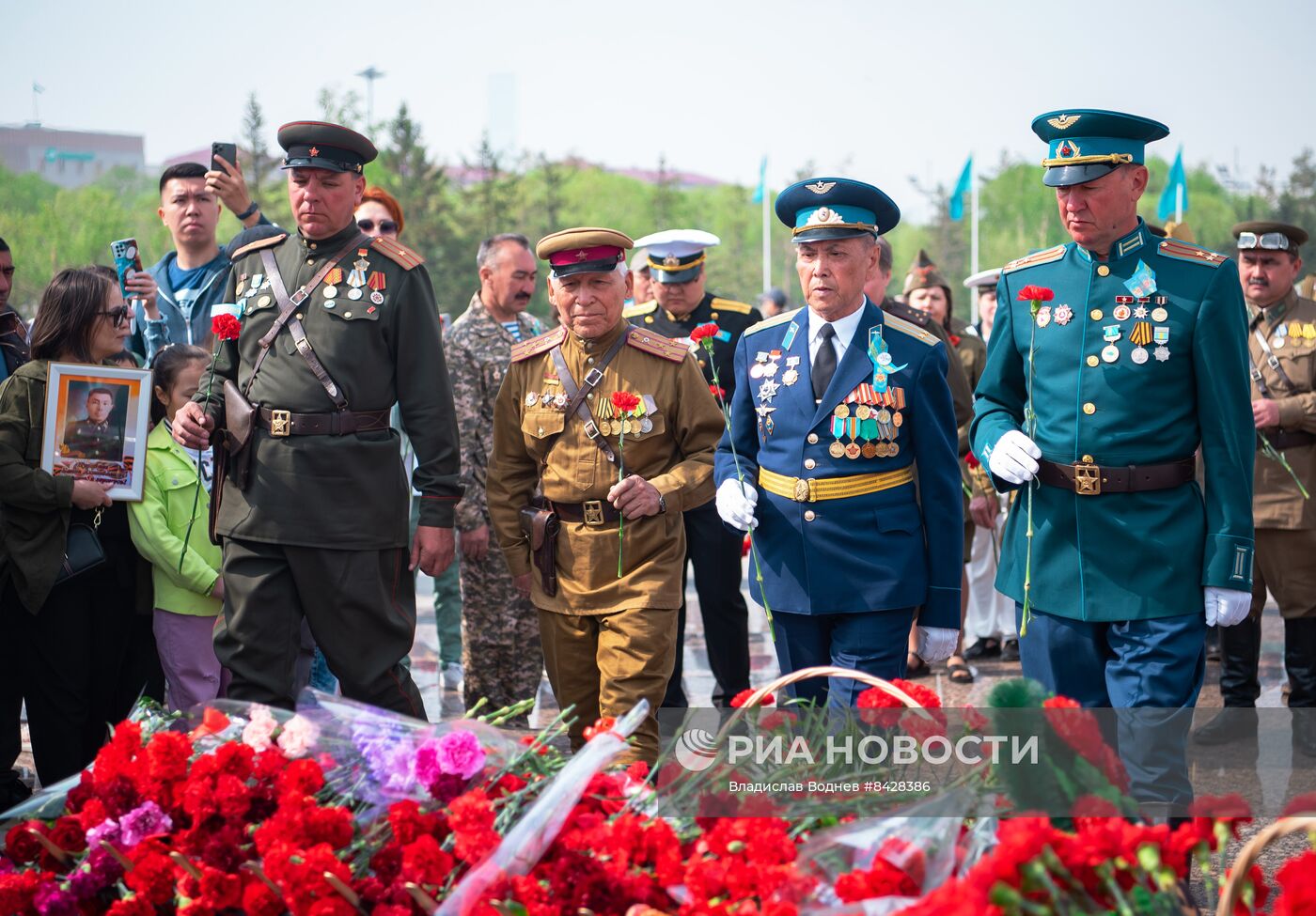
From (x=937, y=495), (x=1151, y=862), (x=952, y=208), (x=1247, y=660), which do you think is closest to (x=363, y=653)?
(x=937, y=495)

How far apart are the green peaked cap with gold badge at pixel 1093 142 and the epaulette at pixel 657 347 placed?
155cm

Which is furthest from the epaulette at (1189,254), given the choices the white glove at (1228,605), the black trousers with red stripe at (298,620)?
the black trousers with red stripe at (298,620)

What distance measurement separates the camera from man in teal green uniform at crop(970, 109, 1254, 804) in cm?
426

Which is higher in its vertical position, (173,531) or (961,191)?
(961,191)

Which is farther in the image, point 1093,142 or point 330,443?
point 330,443

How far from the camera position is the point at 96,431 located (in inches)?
211

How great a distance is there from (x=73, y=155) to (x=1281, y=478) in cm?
Answer: 7972

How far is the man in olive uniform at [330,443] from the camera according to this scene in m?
4.96

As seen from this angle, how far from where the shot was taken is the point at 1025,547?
4613mm

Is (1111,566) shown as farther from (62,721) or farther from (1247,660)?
(62,721)

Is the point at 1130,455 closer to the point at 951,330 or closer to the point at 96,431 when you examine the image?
the point at 96,431

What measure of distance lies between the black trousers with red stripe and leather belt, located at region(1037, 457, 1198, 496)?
2.43 meters

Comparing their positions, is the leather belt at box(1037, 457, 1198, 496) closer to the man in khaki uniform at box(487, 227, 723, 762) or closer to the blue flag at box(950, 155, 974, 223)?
the man in khaki uniform at box(487, 227, 723, 762)

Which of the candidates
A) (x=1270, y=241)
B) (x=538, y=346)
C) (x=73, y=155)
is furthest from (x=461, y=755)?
(x=73, y=155)
